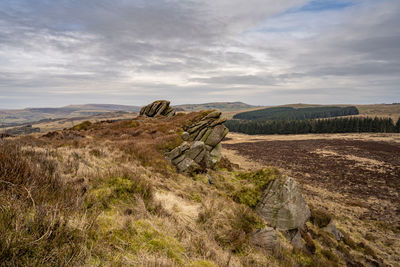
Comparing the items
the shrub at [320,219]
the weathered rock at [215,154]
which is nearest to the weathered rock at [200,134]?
the weathered rock at [215,154]

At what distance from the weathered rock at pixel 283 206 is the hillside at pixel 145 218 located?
0.17ft

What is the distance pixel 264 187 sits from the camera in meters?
11.4

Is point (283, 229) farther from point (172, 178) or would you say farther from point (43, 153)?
point (43, 153)

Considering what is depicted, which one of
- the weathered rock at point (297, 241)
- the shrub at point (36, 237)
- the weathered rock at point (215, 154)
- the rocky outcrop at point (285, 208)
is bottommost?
the weathered rock at point (297, 241)

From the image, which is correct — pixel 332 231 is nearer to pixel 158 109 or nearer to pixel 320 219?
pixel 320 219

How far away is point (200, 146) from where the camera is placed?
15.9 m

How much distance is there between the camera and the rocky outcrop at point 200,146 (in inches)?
561

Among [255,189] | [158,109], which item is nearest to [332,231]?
[255,189]

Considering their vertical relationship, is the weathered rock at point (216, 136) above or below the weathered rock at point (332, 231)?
above

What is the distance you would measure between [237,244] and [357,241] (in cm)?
1217

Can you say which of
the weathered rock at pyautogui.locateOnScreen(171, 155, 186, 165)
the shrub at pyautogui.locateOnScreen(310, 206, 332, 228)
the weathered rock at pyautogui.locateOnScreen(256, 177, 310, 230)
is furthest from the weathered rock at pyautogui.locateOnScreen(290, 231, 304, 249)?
the weathered rock at pyautogui.locateOnScreen(171, 155, 186, 165)

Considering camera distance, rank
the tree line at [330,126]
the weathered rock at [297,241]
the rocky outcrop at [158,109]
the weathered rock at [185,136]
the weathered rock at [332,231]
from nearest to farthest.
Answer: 1. the weathered rock at [297,241]
2. the weathered rock at [332,231]
3. the weathered rock at [185,136]
4. the rocky outcrop at [158,109]
5. the tree line at [330,126]

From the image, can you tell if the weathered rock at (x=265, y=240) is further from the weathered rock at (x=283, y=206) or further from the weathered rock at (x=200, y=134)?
the weathered rock at (x=200, y=134)

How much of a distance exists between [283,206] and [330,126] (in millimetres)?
107179
